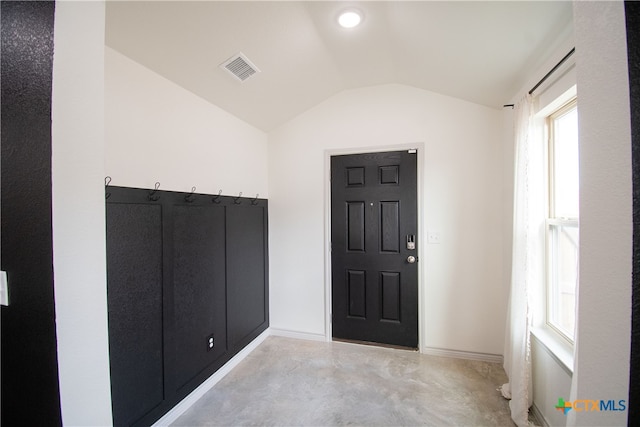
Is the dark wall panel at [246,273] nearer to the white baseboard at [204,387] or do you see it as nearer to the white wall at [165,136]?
the white baseboard at [204,387]

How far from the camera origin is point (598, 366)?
534 millimetres

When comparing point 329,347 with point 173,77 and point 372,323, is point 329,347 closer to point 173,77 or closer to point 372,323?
point 372,323

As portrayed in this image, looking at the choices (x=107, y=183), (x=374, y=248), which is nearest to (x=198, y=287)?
(x=107, y=183)

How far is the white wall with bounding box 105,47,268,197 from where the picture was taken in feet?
4.49

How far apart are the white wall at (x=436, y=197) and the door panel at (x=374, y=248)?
0.12 meters

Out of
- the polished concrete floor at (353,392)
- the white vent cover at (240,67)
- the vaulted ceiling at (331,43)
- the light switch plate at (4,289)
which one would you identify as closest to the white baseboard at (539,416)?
the polished concrete floor at (353,392)

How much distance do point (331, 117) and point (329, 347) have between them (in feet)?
8.06

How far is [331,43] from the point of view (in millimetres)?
1851

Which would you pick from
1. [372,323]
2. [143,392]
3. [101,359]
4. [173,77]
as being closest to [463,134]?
[372,323]

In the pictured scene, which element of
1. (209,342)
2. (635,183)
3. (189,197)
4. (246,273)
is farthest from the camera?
(246,273)

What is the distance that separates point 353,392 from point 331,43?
269cm

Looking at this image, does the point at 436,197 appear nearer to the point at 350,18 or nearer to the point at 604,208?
the point at 350,18

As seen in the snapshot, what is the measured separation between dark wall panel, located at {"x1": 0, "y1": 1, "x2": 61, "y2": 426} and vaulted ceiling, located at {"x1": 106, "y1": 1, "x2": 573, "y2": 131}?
87cm

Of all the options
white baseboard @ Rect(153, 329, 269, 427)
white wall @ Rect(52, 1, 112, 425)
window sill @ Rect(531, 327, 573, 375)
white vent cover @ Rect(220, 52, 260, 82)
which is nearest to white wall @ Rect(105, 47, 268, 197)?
white vent cover @ Rect(220, 52, 260, 82)
